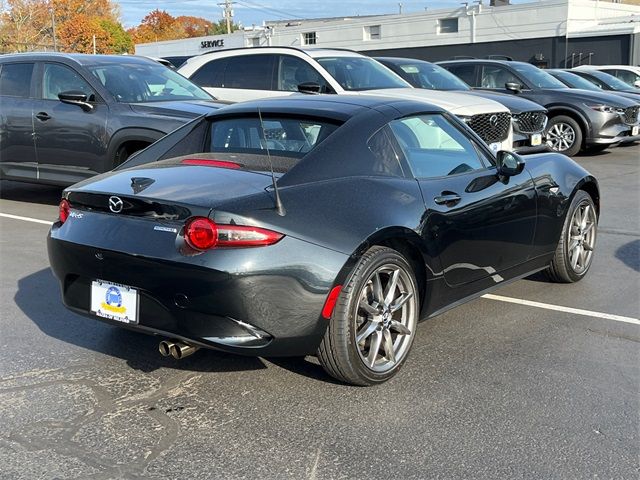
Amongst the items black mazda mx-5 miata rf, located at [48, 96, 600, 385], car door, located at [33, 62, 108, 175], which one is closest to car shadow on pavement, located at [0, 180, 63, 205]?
car door, located at [33, 62, 108, 175]

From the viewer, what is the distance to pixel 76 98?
8.59m

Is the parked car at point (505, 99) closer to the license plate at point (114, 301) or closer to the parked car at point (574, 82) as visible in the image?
the parked car at point (574, 82)

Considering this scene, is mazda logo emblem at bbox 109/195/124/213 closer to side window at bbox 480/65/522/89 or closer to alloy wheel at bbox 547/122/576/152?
alloy wheel at bbox 547/122/576/152

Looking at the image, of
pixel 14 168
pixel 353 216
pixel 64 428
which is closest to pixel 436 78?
pixel 14 168

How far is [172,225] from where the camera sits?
3742 mm

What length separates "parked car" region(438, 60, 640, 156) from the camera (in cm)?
Result: 1434

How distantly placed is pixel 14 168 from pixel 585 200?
21.9ft

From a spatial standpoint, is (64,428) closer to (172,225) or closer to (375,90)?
(172,225)

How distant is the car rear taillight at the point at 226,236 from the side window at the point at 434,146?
Answer: 1291mm

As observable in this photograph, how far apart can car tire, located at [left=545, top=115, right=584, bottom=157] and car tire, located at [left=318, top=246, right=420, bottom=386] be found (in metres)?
11.2

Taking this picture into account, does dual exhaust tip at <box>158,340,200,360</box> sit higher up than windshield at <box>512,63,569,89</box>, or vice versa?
windshield at <box>512,63,569,89</box>

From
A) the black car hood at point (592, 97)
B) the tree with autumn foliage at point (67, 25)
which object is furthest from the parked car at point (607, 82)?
the tree with autumn foliage at point (67, 25)

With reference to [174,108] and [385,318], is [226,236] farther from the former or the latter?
[174,108]

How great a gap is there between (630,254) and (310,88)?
15.0ft
